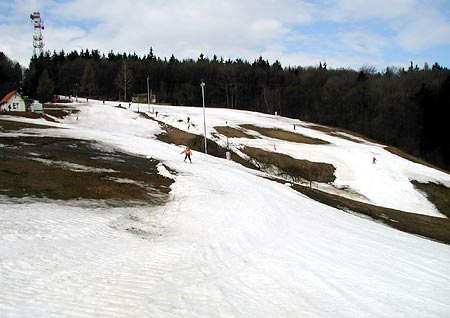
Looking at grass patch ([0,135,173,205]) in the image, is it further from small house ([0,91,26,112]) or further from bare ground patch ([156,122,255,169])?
small house ([0,91,26,112])

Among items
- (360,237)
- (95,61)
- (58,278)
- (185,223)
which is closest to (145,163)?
(185,223)

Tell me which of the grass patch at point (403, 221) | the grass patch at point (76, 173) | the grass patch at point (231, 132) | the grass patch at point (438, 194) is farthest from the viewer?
the grass patch at point (231, 132)

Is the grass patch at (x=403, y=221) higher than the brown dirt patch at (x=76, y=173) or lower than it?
lower

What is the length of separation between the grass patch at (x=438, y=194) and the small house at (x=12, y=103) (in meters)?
60.2

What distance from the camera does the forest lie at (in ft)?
287

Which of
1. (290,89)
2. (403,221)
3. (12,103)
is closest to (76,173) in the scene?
(403,221)

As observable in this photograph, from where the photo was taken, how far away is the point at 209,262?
11.0m

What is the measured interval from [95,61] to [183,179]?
13364cm

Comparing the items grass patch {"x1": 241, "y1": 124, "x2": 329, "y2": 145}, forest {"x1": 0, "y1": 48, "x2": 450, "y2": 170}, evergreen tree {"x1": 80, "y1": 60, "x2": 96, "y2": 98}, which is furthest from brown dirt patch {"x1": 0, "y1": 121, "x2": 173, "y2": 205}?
evergreen tree {"x1": 80, "y1": 60, "x2": 96, "y2": 98}

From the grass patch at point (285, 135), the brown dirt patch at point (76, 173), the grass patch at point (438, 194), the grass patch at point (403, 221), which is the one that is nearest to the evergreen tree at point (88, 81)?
the grass patch at point (285, 135)

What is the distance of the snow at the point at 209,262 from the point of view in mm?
7770

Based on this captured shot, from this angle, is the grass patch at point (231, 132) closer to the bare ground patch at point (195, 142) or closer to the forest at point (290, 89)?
the bare ground patch at point (195, 142)

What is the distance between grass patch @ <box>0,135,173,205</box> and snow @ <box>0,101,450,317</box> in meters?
1.31

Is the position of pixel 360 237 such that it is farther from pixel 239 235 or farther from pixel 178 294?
pixel 178 294
